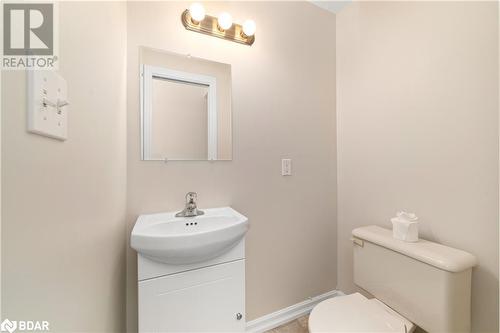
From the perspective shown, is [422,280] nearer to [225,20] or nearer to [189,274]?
[189,274]

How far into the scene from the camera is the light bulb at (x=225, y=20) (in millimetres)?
1182

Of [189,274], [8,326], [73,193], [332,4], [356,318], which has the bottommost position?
[356,318]

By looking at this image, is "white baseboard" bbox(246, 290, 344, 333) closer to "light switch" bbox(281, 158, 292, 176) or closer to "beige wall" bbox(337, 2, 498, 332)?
"beige wall" bbox(337, 2, 498, 332)

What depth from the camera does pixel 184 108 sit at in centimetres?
120

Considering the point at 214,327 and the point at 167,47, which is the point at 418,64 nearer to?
the point at 167,47

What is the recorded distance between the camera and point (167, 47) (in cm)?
114

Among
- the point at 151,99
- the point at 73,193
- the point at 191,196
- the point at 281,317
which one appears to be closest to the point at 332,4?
the point at 151,99

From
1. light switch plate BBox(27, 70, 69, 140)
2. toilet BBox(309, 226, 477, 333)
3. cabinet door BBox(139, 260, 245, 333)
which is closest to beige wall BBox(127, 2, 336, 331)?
cabinet door BBox(139, 260, 245, 333)

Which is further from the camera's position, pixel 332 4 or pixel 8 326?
pixel 332 4

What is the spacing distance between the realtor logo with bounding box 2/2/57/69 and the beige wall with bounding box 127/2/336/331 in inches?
25.7

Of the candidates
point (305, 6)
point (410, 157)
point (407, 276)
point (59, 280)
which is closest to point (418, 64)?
point (410, 157)

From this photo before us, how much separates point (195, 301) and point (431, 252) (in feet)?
3.55

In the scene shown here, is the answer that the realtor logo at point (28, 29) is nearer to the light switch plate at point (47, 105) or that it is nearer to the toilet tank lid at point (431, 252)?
the light switch plate at point (47, 105)

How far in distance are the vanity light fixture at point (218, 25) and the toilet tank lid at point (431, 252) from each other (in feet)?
4.55
